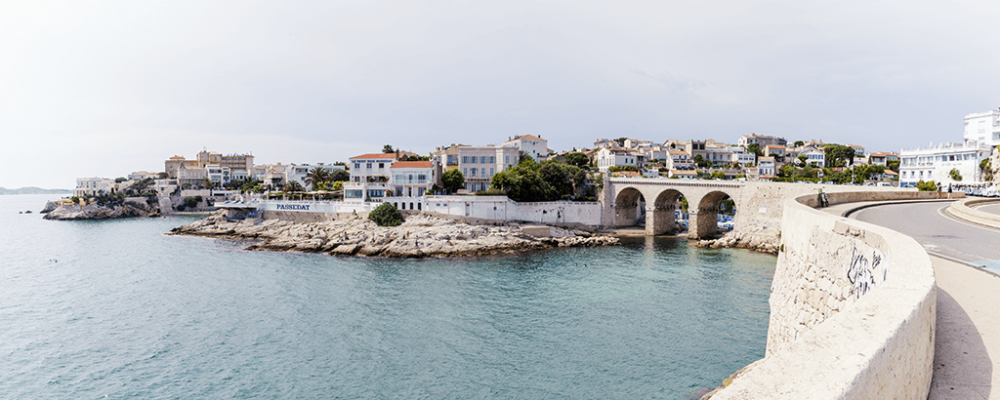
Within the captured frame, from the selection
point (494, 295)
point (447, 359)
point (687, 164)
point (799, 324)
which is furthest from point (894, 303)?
point (687, 164)

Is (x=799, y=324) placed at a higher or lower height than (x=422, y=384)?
higher

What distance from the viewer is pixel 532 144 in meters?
79.4

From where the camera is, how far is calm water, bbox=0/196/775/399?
15.4 metres

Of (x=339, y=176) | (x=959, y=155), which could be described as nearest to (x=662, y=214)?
(x=959, y=155)

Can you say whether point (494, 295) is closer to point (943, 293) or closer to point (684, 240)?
point (943, 293)

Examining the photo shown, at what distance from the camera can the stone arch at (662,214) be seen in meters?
49.8

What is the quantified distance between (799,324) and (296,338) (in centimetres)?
1726

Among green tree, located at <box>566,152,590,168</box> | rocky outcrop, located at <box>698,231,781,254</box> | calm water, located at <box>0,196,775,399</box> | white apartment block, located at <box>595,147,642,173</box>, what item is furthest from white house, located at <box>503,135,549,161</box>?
calm water, located at <box>0,196,775,399</box>

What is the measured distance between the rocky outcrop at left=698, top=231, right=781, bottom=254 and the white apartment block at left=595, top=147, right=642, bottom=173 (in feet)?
128

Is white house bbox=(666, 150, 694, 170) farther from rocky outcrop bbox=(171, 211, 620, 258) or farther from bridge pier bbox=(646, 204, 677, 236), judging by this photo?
rocky outcrop bbox=(171, 211, 620, 258)

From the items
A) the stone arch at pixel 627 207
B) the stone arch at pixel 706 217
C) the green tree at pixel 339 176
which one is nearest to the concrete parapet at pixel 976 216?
the stone arch at pixel 706 217

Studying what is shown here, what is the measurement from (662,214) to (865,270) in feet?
152

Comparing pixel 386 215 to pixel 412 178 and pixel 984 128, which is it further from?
pixel 984 128

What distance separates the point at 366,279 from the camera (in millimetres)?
29797
